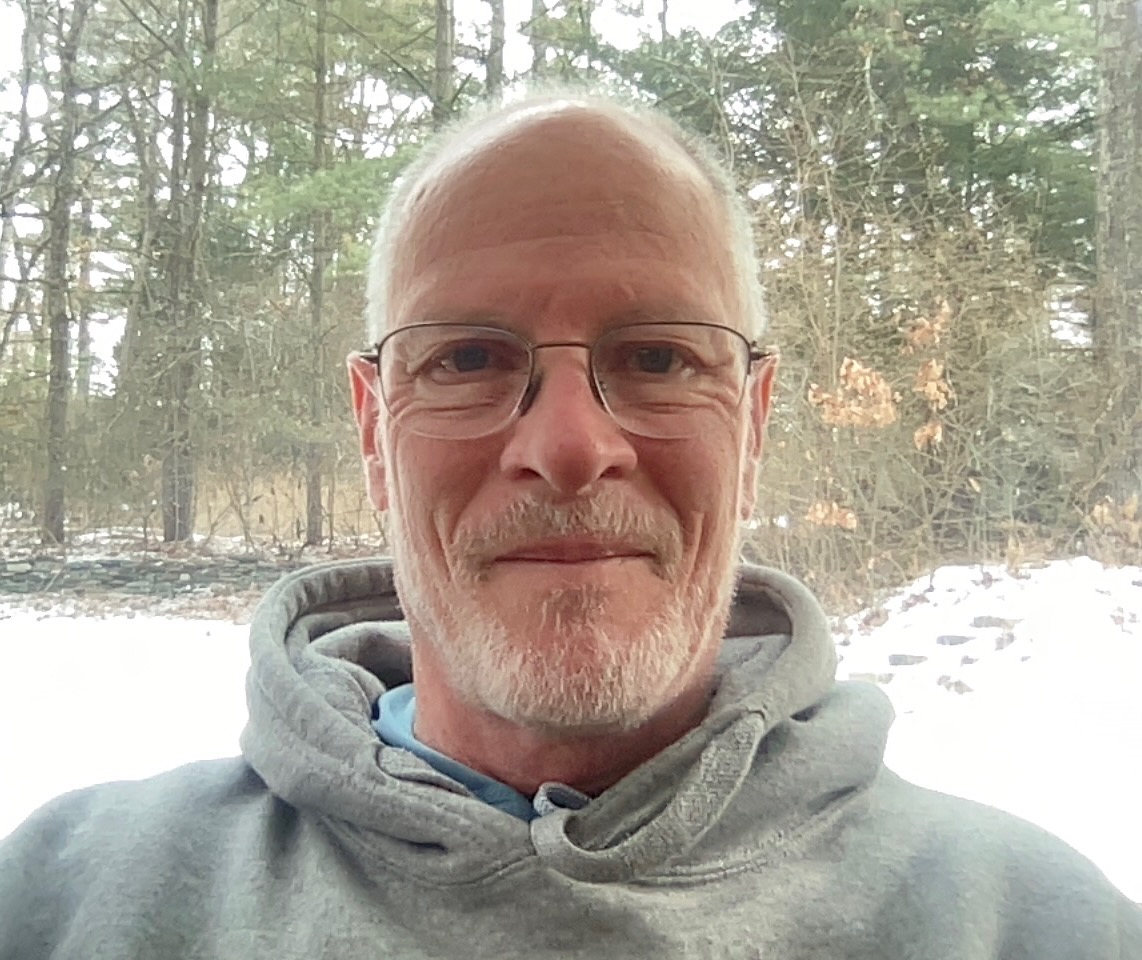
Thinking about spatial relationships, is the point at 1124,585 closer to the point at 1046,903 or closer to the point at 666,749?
the point at 1046,903

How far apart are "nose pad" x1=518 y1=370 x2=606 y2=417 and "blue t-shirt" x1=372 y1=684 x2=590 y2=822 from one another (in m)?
0.30

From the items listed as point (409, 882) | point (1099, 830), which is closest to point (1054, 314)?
point (1099, 830)

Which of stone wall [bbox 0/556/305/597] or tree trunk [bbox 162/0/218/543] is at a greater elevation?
tree trunk [bbox 162/0/218/543]

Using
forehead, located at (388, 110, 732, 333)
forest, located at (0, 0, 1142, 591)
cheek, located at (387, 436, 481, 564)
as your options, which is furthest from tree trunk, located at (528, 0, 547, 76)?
cheek, located at (387, 436, 481, 564)

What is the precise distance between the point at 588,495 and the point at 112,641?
0.99 meters

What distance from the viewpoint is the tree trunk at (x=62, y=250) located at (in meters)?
1.40

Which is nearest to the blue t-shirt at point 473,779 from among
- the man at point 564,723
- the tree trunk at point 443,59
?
the man at point 564,723

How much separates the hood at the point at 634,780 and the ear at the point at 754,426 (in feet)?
0.40

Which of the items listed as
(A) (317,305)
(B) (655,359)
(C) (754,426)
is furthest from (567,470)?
(A) (317,305)

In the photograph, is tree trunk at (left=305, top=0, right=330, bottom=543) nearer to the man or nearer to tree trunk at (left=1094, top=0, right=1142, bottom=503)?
the man

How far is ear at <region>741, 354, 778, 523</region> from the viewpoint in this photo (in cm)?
92

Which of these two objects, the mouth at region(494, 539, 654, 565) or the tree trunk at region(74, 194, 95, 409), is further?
the tree trunk at region(74, 194, 95, 409)

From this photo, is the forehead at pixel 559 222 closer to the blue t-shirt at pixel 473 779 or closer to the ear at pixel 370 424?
the ear at pixel 370 424

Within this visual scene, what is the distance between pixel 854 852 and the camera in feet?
2.60
